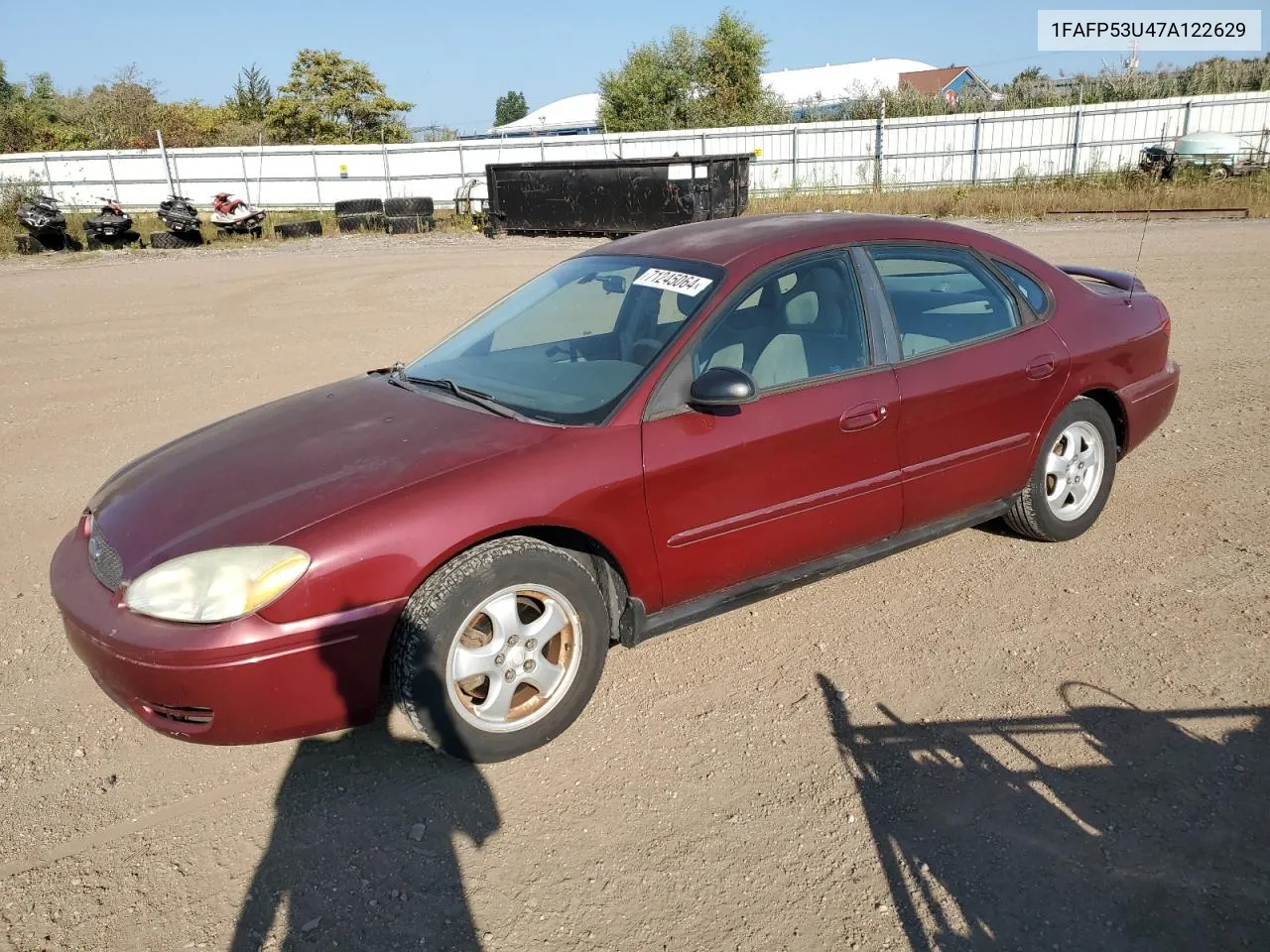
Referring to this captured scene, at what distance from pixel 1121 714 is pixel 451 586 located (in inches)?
88.9

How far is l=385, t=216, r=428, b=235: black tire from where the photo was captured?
79.2 ft

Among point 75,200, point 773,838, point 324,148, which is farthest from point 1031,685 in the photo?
point 75,200

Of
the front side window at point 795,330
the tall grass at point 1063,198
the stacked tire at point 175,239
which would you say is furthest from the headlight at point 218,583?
the stacked tire at point 175,239

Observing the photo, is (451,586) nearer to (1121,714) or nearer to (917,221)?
(1121,714)

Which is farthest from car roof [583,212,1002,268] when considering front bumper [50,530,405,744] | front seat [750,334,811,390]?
front bumper [50,530,405,744]

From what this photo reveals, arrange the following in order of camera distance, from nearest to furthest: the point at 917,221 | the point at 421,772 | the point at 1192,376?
the point at 421,772 → the point at 917,221 → the point at 1192,376

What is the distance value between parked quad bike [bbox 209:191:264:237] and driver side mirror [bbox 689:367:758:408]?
23.4 meters

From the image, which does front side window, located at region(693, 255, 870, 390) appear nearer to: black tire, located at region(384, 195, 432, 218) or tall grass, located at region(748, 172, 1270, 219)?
tall grass, located at region(748, 172, 1270, 219)

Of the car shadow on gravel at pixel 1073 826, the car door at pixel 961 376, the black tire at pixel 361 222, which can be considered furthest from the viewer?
the black tire at pixel 361 222

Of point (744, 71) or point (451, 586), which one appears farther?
point (744, 71)

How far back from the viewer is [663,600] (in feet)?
11.2

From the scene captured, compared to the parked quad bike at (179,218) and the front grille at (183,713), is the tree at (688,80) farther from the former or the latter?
the front grille at (183,713)

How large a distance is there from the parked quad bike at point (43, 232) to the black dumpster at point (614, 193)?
30.8ft

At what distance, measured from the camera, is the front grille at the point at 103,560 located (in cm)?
296
